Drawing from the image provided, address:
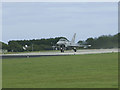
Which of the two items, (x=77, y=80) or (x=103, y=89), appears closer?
(x=103, y=89)

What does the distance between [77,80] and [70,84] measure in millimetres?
1960

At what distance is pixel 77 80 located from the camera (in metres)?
23.5

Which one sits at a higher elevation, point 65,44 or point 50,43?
point 50,43

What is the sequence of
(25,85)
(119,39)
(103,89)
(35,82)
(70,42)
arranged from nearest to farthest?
(103,89) → (25,85) → (35,82) → (119,39) → (70,42)

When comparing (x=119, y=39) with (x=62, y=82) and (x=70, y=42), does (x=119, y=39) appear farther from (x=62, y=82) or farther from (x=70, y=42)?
(x=62, y=82)

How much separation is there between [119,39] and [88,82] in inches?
3608

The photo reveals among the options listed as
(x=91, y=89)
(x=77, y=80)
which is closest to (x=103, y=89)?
(x=91, y=89)

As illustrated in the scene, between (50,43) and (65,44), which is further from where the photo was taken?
(50,43)

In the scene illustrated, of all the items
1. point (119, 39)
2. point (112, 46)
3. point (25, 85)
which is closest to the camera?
point (25, 85)

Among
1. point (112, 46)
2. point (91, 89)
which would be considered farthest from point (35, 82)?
point (112, 46)

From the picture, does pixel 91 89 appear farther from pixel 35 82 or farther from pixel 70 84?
pixel 35 82

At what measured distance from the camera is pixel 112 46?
94062mm

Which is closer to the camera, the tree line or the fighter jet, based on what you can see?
the tree line

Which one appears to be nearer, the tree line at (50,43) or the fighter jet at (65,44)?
the tree line at (50,43)
